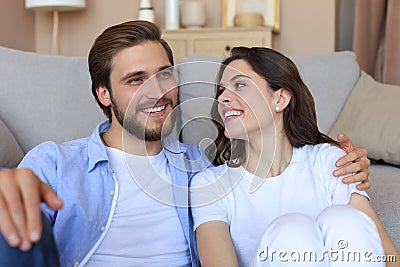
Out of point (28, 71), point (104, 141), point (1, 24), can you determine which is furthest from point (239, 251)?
point (1, 24)

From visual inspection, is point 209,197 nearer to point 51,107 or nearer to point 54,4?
point 51,107

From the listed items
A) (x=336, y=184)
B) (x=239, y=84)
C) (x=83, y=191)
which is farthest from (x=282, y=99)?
(x=83, y=191)

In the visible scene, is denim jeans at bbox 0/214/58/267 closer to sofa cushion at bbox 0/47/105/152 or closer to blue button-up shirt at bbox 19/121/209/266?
blue button-up shirt at bbox 19/121/209/266

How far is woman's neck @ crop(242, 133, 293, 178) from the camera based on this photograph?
60.2 inches

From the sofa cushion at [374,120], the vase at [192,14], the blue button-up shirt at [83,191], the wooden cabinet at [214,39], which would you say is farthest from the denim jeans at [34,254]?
the vase at [192,14]

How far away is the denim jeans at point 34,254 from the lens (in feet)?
2.91

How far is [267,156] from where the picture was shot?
5.09ft

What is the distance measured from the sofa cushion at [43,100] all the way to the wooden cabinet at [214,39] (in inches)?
63.7

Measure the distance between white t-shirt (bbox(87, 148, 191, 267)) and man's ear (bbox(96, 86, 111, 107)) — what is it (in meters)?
0.20

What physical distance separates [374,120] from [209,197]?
3.68 feet

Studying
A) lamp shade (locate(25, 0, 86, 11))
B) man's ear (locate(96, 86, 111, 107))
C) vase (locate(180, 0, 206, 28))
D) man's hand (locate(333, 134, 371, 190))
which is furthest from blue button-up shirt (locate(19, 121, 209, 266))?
vase (locate(180, 0, 206, 28))

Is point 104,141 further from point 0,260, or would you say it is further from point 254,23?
point 254,23

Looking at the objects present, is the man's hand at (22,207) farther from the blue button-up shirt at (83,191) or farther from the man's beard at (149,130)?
the man's beard at (149,130)

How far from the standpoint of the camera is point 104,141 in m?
1.63
